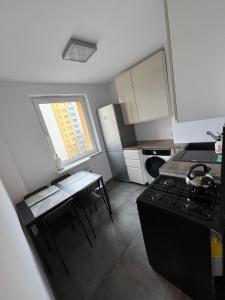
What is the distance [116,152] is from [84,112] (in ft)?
3.88

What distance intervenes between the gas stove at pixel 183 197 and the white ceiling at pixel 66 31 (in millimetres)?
1585

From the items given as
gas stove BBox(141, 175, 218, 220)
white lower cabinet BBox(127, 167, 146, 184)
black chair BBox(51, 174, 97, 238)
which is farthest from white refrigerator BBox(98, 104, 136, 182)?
gas stove BBox(141, 175, 218, 220)

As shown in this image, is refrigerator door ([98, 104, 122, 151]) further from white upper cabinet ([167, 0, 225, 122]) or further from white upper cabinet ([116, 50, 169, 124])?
white upper cabinet ([167, 0, 225, 122])

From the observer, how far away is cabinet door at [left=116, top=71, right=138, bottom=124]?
260 centimetres

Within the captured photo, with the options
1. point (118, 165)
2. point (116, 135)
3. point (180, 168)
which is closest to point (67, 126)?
point (116, 135)

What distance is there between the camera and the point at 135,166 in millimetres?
2887

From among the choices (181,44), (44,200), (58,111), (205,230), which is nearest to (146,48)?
(181,44)

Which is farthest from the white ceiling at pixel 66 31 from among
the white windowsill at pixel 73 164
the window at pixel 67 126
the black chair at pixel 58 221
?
the black chair at pixel 58 221

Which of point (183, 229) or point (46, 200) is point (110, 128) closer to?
point (46, 200)

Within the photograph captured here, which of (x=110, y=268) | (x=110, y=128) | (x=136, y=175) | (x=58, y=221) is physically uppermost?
(x=110, y=128)

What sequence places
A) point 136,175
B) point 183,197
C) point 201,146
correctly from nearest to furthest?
point 183,197
point 201,146
point 136,175

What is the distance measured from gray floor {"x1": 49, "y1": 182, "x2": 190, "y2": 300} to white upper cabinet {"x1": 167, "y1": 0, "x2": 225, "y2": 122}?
1583 millimetres

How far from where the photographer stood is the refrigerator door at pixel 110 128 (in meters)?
2.88

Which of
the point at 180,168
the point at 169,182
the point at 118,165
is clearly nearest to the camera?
Answer: the point at 169,182
